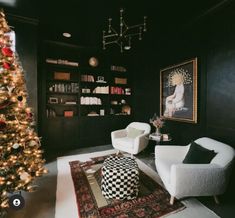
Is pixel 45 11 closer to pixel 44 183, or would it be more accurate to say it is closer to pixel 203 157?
pixel 44 183

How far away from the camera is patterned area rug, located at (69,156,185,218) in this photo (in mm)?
1945

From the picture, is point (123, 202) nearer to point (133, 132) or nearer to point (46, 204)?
point (46, 204)

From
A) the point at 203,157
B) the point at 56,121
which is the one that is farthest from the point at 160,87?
the point at 56,121

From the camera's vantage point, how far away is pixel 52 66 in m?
4.41

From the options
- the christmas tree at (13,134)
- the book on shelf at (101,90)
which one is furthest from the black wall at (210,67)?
the christmas tree at (13,134)

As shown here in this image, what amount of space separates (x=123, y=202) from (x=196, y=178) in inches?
38.8

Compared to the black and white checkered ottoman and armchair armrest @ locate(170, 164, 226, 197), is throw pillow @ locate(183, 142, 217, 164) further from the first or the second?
the black and white checkered ottoman

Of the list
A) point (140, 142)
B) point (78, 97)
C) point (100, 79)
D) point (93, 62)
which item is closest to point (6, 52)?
point (78, 97)

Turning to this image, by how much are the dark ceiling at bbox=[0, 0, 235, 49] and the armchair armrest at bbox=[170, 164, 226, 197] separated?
248 centimetres

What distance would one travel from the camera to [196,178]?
1.94 meters

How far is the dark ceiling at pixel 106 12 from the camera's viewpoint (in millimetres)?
2732

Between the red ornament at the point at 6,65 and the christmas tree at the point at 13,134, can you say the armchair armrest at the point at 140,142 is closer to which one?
the christmas tree at the point at 13,134

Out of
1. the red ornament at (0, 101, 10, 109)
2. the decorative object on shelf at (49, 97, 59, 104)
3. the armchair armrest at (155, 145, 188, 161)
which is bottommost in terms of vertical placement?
the armchair armrest at (155, 145, 188, 161)

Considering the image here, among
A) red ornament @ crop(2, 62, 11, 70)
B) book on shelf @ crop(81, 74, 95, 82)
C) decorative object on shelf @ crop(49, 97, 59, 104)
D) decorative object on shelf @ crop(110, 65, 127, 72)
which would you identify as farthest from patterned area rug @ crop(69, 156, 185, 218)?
decorative object on shelf @ crop(110, 65, 127, 72)
